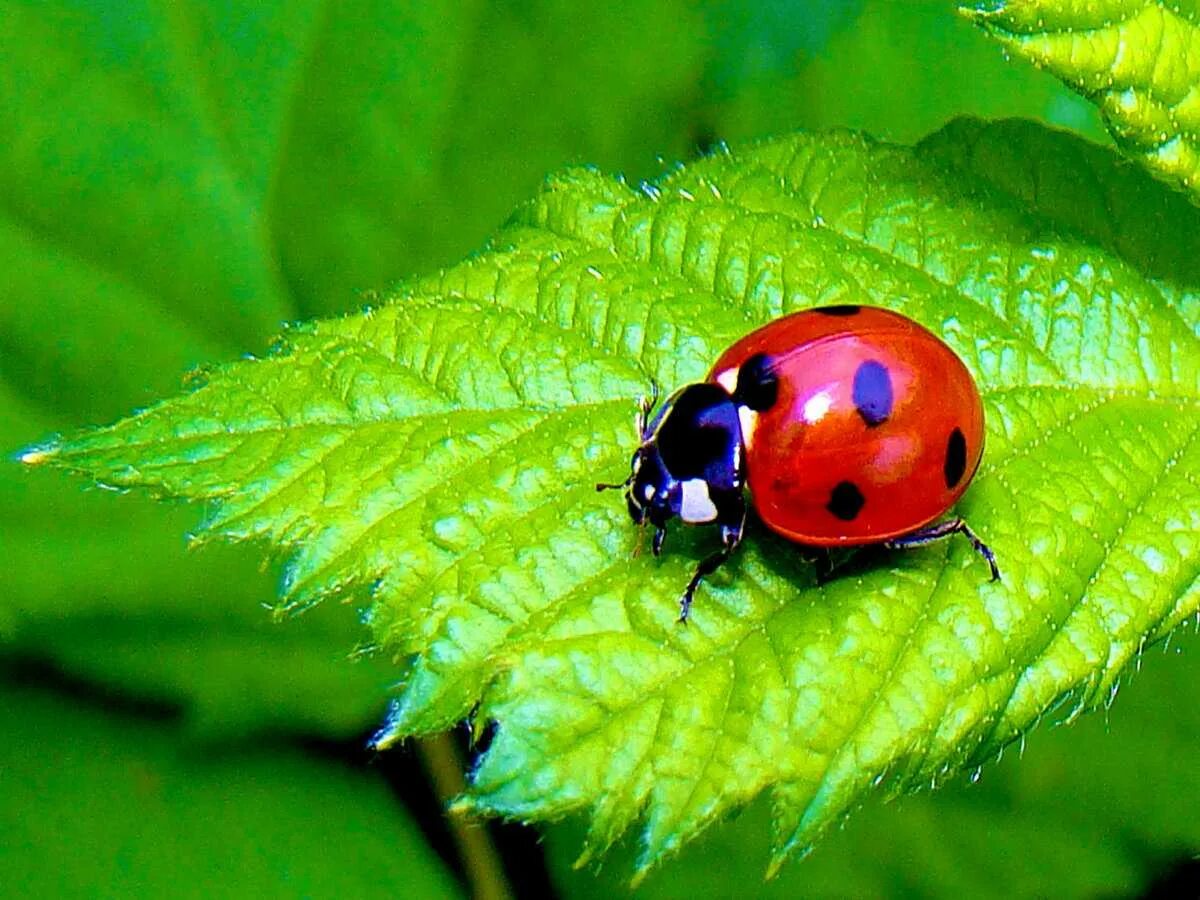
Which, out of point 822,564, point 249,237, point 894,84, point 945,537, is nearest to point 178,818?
point 249,237

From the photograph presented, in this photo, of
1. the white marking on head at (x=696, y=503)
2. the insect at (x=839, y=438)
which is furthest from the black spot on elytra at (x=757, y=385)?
the white marking on head at (x=696, y=503)

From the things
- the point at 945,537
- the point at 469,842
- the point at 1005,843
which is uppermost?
the point at 945,537

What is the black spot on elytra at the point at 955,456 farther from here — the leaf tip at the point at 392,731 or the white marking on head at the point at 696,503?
the leaf tip at the point at 392,731

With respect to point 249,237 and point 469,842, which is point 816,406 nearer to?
point 469,842

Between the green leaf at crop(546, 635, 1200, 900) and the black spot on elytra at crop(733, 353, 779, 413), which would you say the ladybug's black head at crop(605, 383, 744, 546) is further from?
the green leaf at crop(546, 635, 1200, 900)

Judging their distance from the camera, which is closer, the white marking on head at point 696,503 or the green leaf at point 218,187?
the white marking on head at point 696,503

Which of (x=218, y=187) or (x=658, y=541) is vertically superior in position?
(x=218, y=187)

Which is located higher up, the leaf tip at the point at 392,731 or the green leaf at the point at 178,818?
the leaf tip at the point at 392,731

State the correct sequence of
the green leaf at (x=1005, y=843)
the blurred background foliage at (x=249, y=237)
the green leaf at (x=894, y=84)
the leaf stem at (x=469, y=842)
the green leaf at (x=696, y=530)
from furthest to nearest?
the green leaf at (x=894, y=84) < the blurred background foliage at (x=249, y=237) < the leaf stem at (x=469, y=842) < the green leaf at (x=1005, y=843) < the green leaf at (x=696, y=530)
